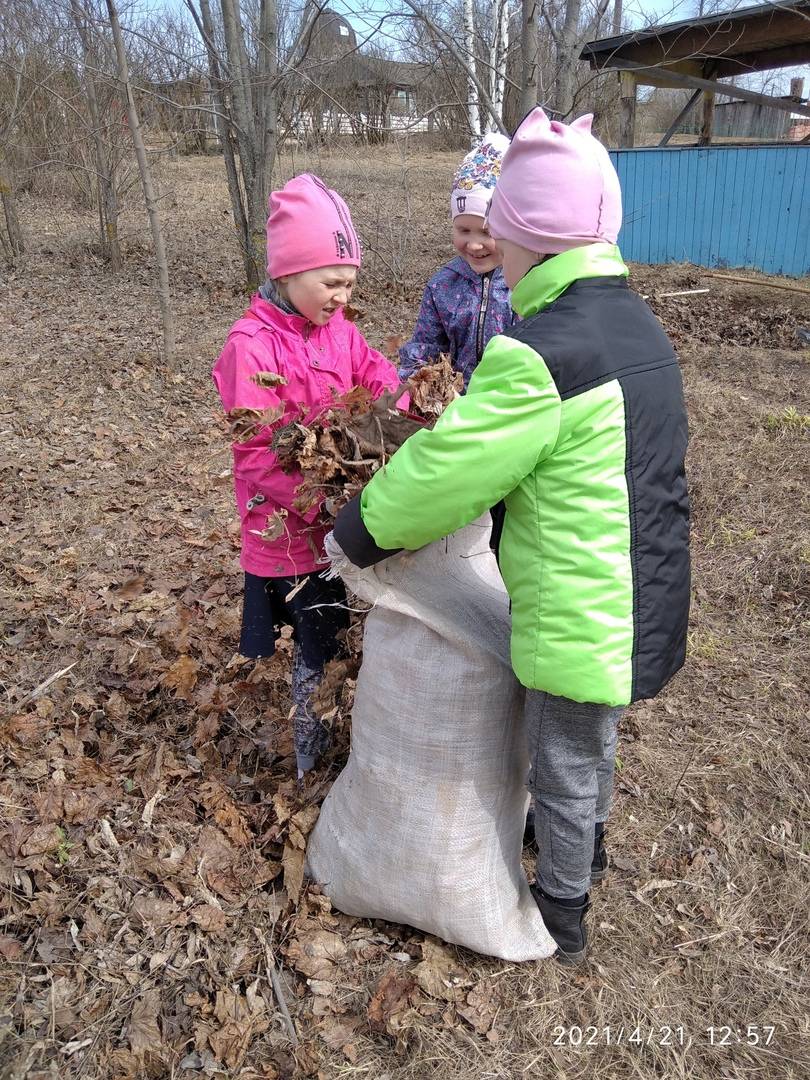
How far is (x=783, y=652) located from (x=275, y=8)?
7.55 metres

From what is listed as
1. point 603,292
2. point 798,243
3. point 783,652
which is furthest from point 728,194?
point 603,292

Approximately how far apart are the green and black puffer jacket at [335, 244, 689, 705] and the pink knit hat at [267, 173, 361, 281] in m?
0.62

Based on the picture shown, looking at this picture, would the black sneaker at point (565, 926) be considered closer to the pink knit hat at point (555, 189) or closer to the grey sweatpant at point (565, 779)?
the grey sweatpant at point (565, 779)

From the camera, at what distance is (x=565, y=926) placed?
6.64ft

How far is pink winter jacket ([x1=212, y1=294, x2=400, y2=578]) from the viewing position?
2.05 m

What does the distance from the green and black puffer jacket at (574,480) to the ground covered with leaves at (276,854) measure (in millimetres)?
913

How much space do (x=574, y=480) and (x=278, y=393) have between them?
907 millimetres

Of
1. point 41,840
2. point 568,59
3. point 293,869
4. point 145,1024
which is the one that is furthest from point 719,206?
point 145,1024

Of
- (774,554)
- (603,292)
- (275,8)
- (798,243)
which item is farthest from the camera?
(798,243)

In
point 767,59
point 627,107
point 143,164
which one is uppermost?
point 767,59

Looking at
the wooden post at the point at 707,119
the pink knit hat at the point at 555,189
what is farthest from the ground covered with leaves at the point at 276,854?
the wooden post at the point at 707,119

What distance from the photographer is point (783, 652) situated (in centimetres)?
332

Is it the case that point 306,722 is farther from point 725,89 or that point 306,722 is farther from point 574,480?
point 725,89

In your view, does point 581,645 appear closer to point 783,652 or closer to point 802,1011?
point 802,1011
